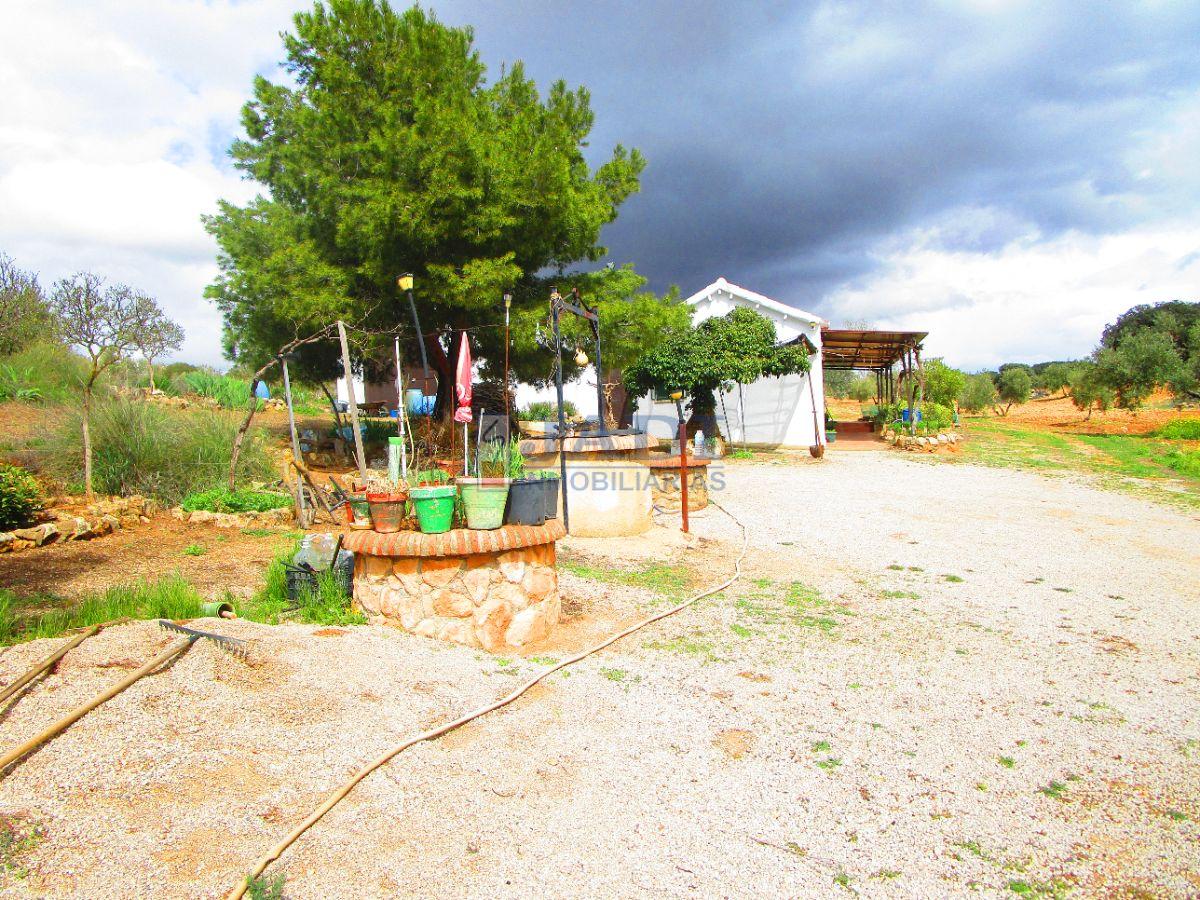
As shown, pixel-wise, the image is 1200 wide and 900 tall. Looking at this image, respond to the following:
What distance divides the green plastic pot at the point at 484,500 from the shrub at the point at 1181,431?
23.8 m

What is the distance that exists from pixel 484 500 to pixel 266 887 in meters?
2.32

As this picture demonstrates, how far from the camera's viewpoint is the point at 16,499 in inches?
265

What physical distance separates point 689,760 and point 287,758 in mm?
1660

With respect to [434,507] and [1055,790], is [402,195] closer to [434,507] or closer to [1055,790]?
[434,507]

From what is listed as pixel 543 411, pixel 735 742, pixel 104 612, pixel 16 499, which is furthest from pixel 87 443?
pixel 543 411

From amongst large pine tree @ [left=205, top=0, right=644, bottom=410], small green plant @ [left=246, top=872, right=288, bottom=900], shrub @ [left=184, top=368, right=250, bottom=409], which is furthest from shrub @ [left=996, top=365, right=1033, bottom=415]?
small green plant @ [left=246, top=872, right=288, bottom=900]

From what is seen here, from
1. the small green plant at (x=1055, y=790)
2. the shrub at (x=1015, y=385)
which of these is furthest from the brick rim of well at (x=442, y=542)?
the shrub at (x=1015, y=385)

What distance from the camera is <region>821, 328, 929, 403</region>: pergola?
59.5 feet

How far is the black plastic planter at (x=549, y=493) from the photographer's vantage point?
4258 millimetres

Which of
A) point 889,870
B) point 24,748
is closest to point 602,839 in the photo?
point 889,870

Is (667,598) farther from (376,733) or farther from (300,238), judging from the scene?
(300,238)

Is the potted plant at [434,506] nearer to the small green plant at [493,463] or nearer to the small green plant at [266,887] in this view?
the small green plant at [493,463]

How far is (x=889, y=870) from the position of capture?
2289 millimetres

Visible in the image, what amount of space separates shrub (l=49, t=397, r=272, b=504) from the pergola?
14996 millimetres
